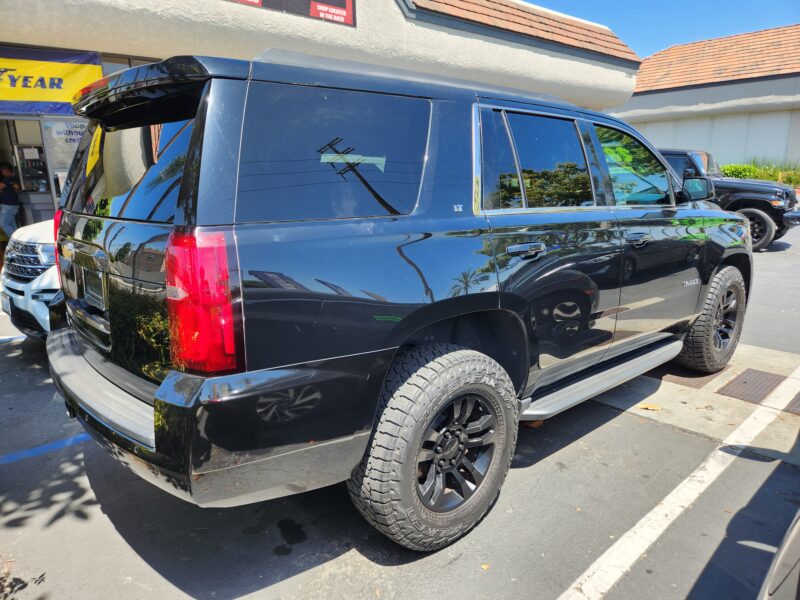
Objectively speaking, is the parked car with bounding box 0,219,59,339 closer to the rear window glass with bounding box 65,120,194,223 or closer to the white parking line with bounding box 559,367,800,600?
the rear window glass with bounding box 65,120,194,223

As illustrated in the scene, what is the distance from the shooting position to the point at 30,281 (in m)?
4.61

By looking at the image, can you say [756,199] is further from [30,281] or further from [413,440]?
[30,281]

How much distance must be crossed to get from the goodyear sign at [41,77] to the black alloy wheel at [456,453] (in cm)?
730

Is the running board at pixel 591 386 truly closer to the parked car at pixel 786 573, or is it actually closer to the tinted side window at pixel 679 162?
the parked car at pixel 786 573

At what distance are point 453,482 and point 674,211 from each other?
2.62m

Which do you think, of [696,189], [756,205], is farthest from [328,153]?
[756,205]

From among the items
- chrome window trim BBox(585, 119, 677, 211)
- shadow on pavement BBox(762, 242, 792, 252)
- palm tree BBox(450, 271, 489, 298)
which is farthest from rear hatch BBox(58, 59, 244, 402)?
shadow on pavement BBox(762, 242, 792, 252)

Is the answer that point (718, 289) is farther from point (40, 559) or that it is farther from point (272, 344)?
point (40, 559)

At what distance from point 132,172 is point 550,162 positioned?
85.2 inches

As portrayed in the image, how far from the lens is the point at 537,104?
313 centimetres

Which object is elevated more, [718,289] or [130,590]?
[718,289]

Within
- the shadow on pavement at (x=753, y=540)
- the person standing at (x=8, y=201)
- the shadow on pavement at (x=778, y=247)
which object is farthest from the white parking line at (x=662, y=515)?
the person standing at (x=8, y=201)

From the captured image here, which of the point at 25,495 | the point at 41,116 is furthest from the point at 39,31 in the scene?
the point at 25,495

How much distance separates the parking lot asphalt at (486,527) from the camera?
2408 mm
